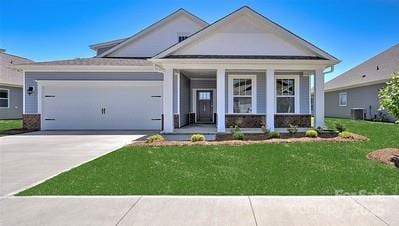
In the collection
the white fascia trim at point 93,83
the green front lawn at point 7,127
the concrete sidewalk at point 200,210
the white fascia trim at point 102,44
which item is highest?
the white fascia trim at point 102,44

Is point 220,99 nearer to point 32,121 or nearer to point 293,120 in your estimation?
point 293,120

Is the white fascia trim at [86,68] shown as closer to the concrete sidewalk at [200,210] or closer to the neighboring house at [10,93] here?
the neighboring house at [10,93]

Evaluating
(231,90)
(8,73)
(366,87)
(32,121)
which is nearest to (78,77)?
(32,121)

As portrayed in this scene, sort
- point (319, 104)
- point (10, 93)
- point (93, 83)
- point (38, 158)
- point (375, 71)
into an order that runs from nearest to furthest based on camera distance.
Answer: point (38, 158) → point (319, 104) → point (93, 83) → point (375, 71) → point (10, 93)

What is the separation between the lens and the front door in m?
21.4

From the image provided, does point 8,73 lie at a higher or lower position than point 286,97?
higher

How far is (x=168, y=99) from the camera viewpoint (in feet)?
45.3

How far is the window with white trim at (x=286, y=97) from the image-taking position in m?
16.3

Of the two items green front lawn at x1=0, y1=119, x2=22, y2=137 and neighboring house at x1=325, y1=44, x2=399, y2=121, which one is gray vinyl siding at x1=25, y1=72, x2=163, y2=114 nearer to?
green front lawn at x1=0, y1=119, x2=22, y2=137

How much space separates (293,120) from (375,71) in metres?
13.7

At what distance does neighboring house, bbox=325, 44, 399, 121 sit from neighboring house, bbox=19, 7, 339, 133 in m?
10.4

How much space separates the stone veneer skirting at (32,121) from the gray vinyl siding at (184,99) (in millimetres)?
8203

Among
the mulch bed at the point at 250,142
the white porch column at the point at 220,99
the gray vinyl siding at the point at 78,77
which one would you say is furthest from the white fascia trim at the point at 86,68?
the mulch bed at the point at 250,142

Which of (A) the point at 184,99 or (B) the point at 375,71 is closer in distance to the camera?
(A) the point at 184,99
